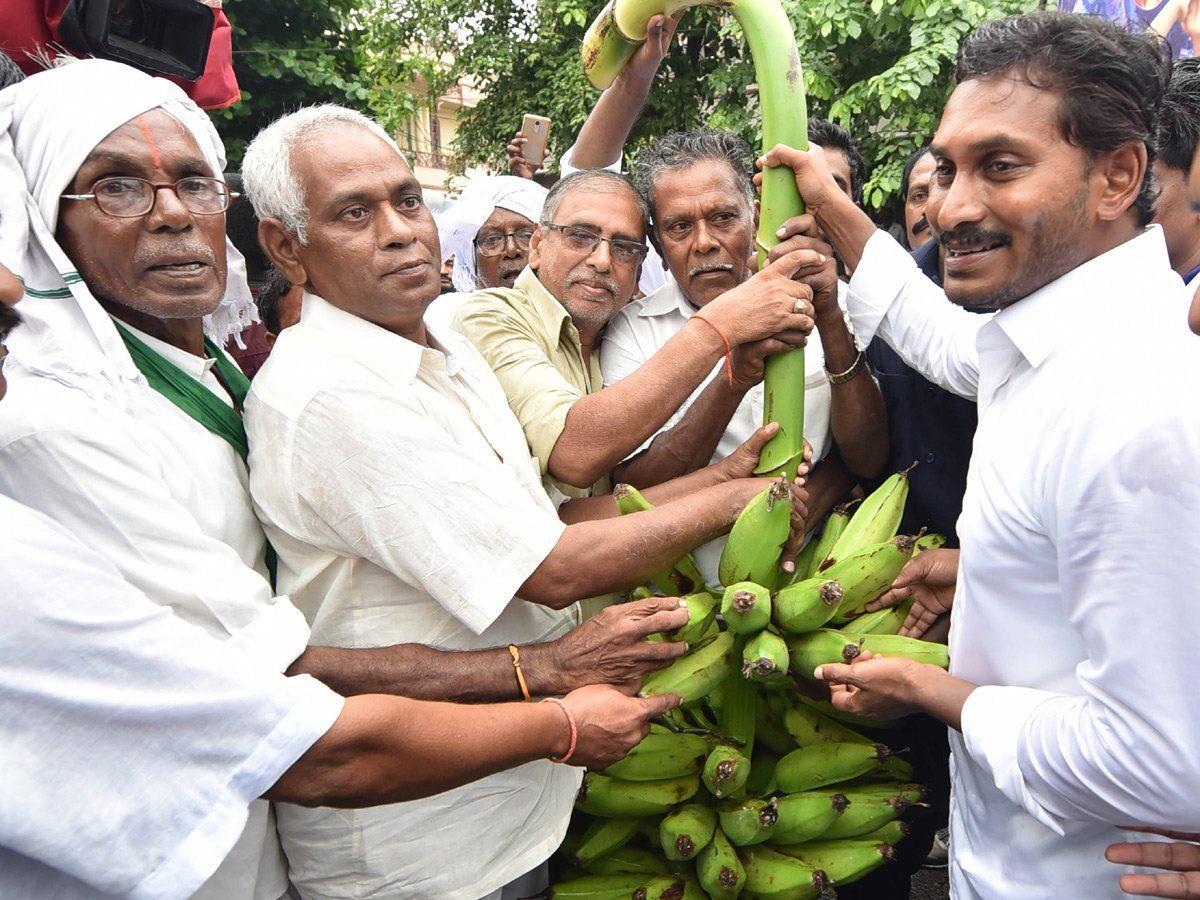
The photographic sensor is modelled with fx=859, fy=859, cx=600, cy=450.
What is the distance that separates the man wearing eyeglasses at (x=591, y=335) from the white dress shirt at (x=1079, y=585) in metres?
0.56

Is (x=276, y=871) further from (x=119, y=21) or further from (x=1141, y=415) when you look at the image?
(x=119, y=21)

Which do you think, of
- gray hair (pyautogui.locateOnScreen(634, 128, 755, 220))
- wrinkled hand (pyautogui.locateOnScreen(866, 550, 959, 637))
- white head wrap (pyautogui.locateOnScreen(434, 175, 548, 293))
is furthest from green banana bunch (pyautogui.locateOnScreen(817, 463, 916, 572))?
white head wrap (pyautogui.locateOnScreen(434, 175, 548, 293))

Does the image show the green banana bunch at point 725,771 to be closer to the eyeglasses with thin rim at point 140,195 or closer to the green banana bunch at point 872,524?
the green banana bunch at point 872,524

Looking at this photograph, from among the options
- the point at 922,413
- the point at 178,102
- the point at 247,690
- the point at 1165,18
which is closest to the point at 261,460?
the point at 247,690

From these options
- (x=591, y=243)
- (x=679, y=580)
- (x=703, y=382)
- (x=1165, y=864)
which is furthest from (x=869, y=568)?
(x=591, y=243)

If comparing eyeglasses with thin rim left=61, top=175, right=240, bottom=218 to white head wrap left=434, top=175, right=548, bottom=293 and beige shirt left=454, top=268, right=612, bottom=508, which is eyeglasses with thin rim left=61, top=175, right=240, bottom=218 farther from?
white head wrap left=434, top=175, right=548, bottom=293

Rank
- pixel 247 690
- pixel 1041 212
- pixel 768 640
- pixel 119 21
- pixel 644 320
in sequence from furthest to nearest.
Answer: pixel 644 320
pixel 119 21
pixel 768 640
pixel 1041 212
pixel 247 690

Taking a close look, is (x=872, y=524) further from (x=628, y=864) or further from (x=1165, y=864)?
(x=628, y=864)

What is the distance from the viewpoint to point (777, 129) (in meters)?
2.02

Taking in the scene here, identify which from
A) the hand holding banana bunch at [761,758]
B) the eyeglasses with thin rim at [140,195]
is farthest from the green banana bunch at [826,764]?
the eyeglasses with thin rim at [140,195]

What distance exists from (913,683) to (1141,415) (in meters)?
0.73

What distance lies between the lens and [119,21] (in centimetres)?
250

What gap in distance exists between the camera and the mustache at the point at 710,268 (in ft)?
9.30

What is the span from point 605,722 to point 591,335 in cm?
153
